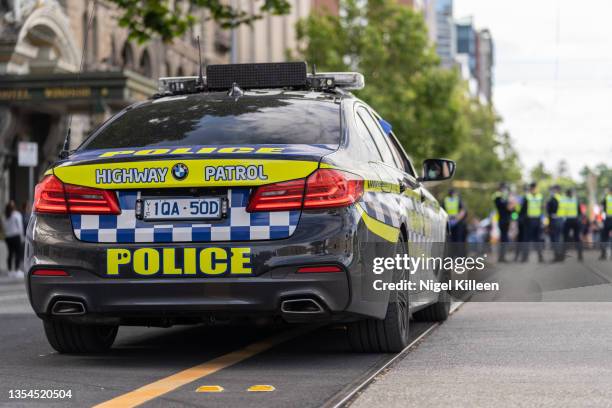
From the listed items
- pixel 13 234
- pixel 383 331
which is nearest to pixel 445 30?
pixel 13 234

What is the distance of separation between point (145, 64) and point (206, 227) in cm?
3594

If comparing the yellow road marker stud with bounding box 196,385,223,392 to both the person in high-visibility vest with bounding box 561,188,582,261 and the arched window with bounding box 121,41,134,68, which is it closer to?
the person in high-visibility vest with bounding box 561,188,582,261

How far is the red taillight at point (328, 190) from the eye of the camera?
6.70 m

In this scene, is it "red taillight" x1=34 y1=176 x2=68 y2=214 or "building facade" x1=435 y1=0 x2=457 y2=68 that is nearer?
"red taillight" x1=34 y1=176 x2=68 y2=214

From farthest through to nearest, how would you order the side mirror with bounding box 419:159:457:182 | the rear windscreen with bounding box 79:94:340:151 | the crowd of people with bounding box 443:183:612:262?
1. the crowd of people with bounding box 443:183:612:262
2. the side mirror with bounding box 419:159:457:182
3. the rear windscreen with bounding box 79:94:340:151

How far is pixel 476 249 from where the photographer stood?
12.4m

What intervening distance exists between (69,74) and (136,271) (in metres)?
22.5

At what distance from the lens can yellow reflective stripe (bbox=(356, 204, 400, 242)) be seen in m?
6.88

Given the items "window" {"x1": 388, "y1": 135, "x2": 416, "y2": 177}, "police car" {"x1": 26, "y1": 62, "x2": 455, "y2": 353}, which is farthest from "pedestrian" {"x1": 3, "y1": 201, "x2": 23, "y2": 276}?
"police car" {"x1": 26, "y1": 62, "x2": 455, "y2": 353}

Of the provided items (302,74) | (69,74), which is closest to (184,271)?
(302,74)

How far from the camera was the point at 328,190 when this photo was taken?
6.73 meters

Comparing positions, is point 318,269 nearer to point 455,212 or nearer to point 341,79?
point 341,79

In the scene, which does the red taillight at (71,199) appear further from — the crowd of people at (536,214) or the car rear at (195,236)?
the crowd of people at (536,214)

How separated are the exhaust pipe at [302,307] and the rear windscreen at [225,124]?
3.06 ft
